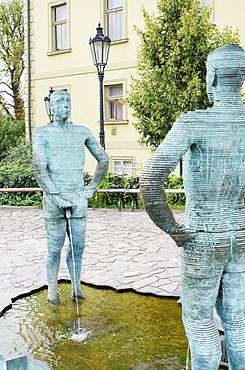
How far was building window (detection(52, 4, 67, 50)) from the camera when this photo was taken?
18.6 m

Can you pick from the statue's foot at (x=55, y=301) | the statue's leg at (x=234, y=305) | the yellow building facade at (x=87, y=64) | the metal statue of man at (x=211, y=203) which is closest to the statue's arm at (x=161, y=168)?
the metal statue of man at (x=211, y=203)

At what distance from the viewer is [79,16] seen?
1780cm

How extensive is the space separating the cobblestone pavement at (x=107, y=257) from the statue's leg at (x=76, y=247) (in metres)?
0.60

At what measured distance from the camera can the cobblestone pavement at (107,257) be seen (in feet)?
17.0

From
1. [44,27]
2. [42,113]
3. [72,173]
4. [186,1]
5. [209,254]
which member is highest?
[44,27]

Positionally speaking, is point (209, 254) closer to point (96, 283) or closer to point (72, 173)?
point (72, 173)

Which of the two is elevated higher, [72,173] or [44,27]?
[44,27]

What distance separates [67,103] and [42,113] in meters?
16.0

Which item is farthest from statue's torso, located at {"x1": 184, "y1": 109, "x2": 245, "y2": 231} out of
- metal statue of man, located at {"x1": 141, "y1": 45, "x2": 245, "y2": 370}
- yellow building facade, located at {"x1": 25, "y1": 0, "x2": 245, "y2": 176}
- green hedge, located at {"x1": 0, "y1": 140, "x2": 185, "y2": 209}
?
yellow building facade, located at {"x1": 25, "y1": 0, "x2": 245, "y2": 176}

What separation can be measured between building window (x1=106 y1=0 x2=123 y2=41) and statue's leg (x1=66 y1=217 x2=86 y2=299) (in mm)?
14091

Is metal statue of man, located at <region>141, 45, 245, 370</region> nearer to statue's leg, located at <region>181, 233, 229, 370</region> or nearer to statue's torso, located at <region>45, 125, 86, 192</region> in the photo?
statue's leg, located at <region>181, 233, 229, 370</region>

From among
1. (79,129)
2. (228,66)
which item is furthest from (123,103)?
(228,66)

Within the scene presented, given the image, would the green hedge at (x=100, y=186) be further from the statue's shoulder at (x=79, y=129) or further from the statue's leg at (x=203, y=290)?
the statue's leg at (x=203, y=290)

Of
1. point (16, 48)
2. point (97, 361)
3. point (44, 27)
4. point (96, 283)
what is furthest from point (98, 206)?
point (16, 48)
